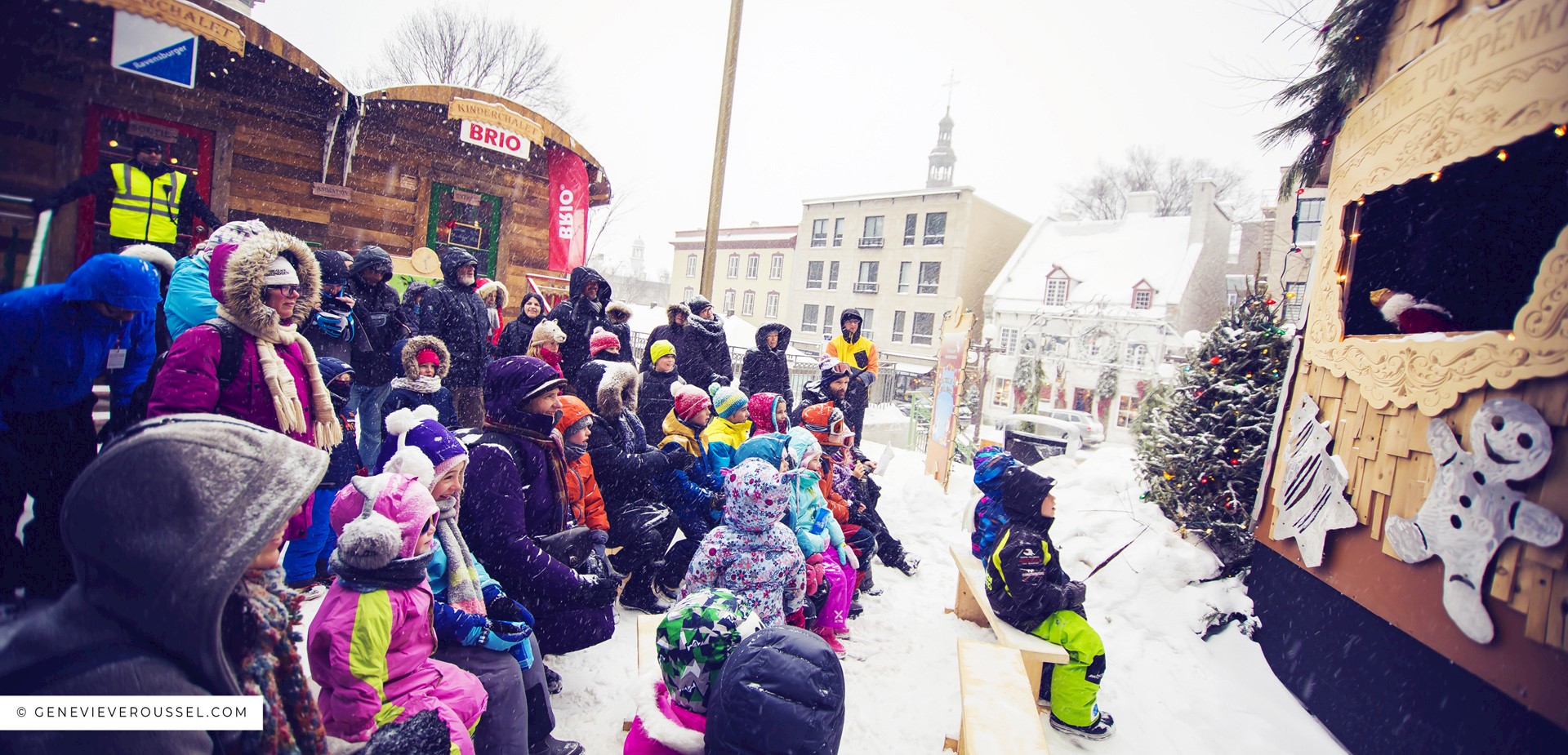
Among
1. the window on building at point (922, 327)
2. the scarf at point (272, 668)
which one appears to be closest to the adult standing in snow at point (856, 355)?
the scarf at point (272, 668)

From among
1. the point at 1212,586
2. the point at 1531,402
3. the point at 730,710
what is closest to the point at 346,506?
the point at 730,710

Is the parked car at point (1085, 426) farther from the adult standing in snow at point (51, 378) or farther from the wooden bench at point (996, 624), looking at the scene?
the adult standing in snow at point (51, 378)

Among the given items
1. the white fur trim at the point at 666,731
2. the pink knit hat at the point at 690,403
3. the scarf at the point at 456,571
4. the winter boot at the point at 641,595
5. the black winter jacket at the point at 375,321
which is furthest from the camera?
the black winter jacket at the point at 375,321

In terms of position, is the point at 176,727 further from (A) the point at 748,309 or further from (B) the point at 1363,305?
(A) the point at 748,309

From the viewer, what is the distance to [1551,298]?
2771 millimetres

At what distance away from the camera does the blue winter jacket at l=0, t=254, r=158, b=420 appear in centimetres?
169

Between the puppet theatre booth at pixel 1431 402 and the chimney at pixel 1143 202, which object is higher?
the chimney at pixel 1143 202

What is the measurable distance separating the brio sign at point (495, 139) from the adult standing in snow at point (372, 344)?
4.50 metres

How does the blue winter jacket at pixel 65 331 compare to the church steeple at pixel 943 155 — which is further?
the church steeple at pixel 943 155

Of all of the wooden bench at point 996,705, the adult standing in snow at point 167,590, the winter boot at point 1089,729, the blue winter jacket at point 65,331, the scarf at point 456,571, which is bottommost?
the winter boot at point 1089,729

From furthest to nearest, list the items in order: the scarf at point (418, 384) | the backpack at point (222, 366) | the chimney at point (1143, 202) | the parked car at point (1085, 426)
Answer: the chimney at point (1143, 202) → the parked car at point (1085, 426) → the scarf at point (418, 384) → the backpack at point (222, 366)

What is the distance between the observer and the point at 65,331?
1914 millimetres

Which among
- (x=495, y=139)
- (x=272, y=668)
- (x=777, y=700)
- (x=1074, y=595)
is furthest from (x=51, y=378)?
(x=495, y=139)

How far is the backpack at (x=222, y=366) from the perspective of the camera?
2672 mm
